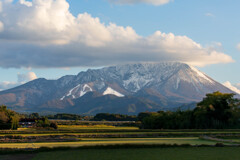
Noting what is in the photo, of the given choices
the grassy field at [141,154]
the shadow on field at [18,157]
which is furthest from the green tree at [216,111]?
the shadow on field at [18,157]

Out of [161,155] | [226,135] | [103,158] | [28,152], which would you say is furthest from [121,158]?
[226,135]

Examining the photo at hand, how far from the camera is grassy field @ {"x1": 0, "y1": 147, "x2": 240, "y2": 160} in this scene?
41.3m

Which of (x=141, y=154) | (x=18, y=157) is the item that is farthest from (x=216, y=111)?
(x=18, y=157)

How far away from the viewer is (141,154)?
44375 mm

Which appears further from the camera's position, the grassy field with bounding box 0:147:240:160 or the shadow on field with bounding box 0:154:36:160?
the shadow on field with bounding box 0:154:36:160

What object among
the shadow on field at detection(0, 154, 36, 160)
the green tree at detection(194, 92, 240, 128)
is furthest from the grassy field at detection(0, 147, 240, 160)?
the green tree at detection(194, 92, 240, 128)

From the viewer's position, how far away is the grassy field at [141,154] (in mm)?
41344

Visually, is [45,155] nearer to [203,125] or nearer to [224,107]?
[203,125]

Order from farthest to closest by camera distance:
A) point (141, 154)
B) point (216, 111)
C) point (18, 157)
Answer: point (216, 111)
point (141, 154)
point (18, 157)

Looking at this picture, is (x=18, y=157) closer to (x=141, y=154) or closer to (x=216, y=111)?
(x=141, y=154)

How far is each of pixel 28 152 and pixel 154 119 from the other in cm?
8063

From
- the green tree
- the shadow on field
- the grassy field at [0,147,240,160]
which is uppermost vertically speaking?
the green tree

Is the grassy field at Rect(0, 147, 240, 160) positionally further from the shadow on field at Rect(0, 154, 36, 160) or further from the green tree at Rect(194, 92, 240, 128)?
the green tree at Rect(194, 92, 240, 128)

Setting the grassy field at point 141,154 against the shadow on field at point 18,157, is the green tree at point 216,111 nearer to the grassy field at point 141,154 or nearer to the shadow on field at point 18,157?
the grassy field at point 141,154
